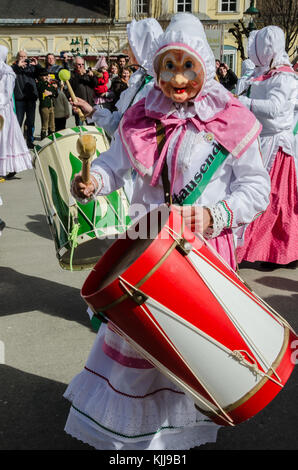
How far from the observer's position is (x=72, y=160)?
3629mm

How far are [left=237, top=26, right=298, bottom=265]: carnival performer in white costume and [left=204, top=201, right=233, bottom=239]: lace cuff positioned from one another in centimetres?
282

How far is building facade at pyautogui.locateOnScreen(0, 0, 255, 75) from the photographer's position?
118ft

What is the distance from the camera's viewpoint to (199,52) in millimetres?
2158

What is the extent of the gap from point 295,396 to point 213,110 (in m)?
1.52

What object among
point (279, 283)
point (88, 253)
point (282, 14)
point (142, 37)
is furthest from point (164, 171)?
point (282, 14)

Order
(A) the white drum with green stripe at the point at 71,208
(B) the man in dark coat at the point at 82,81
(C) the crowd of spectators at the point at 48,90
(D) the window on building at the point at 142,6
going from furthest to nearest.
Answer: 1. (D) the window on building at the point at 142,6
2. (B) the man in dark coat at the point at 82,81
3. (C) the crowd of spectators at the point at 48,90
4. (A) the white drum with green stripe at the point at 71,208

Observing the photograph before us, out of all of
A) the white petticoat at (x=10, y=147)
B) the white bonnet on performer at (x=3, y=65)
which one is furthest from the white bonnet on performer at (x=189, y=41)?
the white petticoat at (x=10, y=147)

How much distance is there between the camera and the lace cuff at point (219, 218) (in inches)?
82.0

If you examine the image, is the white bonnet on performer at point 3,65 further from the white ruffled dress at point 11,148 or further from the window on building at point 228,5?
the window on building at point 228,5

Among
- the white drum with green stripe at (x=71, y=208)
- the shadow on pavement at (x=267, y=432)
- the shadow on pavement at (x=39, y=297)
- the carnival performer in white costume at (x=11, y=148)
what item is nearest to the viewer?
the shadow on pavement at (x=267, y=432)

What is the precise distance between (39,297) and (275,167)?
2.22 metres

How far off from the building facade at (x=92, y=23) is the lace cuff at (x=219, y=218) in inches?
1372
